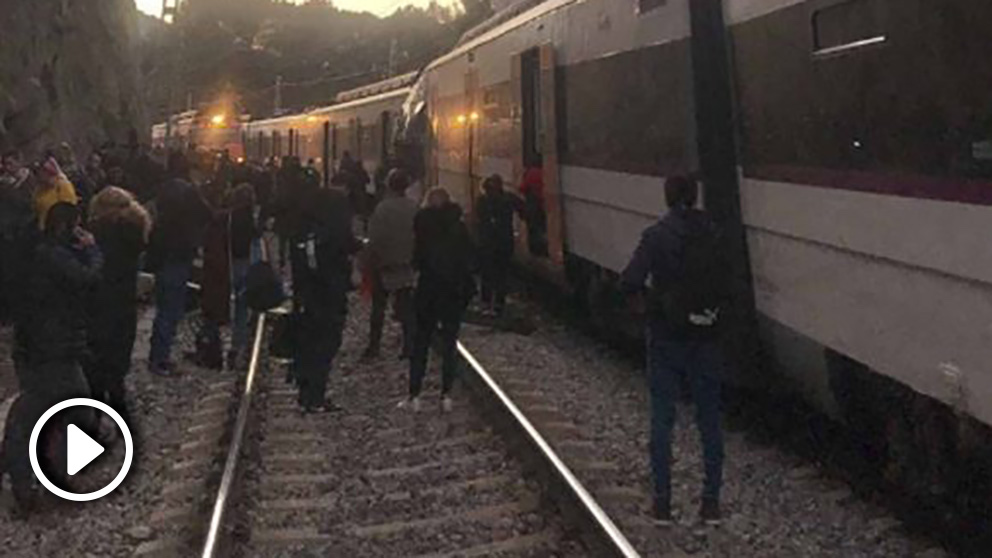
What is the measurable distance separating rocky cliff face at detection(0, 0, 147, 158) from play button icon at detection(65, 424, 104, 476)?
63.7ft

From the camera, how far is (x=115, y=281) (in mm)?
9492

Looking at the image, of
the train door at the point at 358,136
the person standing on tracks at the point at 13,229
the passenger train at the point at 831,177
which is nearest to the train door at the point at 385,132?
the train door at the point at 358,136

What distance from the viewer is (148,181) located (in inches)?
712

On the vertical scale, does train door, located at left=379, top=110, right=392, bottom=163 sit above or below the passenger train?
above

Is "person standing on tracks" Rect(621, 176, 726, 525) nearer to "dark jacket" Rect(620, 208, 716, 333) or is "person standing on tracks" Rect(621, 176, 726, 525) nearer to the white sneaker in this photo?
"dark jacket" Rect(620, 208, 716, 333)

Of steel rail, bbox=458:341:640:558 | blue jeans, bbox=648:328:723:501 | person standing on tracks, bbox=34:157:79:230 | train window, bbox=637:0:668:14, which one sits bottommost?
steel rail, bbox=458:341:640:558

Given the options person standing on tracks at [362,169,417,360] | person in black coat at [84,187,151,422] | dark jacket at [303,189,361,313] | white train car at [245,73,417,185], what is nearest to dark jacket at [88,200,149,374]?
person in black coat at [84,187,151,422]

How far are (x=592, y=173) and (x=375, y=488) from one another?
471 centimetres

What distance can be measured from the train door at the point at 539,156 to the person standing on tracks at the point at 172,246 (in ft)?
11.2

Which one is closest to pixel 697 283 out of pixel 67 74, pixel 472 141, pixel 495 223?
pixel 495 223

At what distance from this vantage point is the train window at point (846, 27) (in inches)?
259

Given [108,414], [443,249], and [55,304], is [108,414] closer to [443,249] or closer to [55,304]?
[55,304]

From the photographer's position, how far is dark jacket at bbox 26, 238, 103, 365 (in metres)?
→ 7.36

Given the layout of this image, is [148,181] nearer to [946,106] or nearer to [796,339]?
[796,339]
